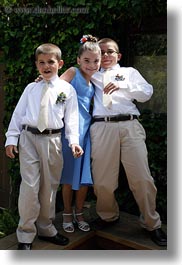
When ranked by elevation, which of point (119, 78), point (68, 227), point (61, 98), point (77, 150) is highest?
point (119, 78)

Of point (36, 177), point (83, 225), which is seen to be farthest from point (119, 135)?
point (83, 225)

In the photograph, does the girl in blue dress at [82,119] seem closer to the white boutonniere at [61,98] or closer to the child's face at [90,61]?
the child's face at [90,61]

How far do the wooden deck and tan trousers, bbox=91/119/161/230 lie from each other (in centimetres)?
14

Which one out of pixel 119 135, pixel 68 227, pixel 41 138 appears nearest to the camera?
pixel 41 138

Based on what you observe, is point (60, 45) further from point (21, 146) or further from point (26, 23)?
point (21, 146)

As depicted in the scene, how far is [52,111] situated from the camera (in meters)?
2.32

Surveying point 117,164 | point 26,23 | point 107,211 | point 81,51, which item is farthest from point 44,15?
point 107,211

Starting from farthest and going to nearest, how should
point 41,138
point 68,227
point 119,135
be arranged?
point 68,227 → point 119,135 → point 41,138

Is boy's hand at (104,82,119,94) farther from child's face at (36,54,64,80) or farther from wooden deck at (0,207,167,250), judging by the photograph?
wooden deck at (0,207,167,250)

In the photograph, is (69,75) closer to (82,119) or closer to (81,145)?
(82,119)

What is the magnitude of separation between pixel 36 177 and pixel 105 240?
736 millimetres

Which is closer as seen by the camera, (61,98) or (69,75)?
(61,98)

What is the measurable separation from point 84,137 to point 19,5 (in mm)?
1371

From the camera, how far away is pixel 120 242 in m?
2.58
